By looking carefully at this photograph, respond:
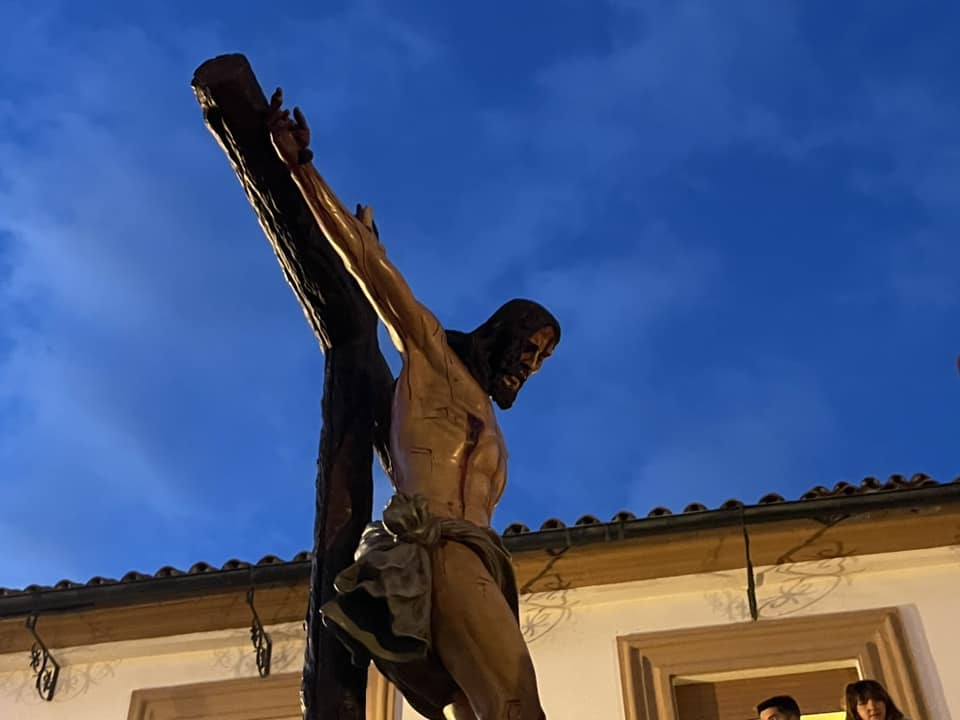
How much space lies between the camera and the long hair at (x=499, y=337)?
352 cm

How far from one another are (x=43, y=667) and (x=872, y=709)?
691cm

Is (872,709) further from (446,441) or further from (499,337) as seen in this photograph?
(446,441)

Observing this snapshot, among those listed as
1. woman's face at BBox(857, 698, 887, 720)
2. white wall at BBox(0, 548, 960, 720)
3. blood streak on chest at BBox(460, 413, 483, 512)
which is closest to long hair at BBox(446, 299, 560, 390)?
blood streak on chest at BBox(460, 413, 483, 512)

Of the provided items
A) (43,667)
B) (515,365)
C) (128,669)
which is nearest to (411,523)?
(515,365)

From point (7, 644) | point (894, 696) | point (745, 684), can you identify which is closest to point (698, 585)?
point (745, 684)

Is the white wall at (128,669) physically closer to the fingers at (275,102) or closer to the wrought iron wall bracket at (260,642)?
the wrought iron wall bracket at (260,642)

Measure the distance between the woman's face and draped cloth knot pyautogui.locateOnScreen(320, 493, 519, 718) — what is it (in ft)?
7.85

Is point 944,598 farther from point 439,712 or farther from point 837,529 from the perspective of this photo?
point 439,712

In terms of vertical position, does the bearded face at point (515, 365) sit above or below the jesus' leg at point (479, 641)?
above

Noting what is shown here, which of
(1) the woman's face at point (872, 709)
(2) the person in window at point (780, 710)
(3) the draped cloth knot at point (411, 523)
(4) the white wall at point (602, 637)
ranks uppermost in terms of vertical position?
(4) the white wall at point (602, 637)

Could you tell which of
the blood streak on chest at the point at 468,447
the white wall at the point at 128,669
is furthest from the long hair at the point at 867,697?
the white wall at the point at 128,669

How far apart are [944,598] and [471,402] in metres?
6.55

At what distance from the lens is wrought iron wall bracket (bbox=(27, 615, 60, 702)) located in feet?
32.0

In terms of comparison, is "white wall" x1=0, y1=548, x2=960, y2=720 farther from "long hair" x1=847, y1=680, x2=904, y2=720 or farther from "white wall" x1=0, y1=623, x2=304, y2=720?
"long hair" x1=847, y1=680, x2=904, y2=720
